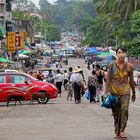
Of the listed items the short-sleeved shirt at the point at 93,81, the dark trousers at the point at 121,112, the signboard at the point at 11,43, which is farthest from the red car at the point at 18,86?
the signboard at the point at 11,43

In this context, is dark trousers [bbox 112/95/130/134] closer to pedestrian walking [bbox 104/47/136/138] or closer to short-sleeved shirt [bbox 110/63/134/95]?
pedestrian walking [bbox 104/47/136/138]

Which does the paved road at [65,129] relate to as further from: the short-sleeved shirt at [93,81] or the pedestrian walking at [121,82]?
the short-sleeved shirt at [93,81]

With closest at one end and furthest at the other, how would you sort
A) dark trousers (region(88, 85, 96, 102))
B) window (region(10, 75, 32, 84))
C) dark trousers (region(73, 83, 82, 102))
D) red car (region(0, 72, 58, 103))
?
dark trousers (region(88, 85, 96, 102)) < dark trousers (region(73, 83, 82, 102)) < red car (region(0, 72, 58, 103)) < window (region(10, 75, 32, 84))

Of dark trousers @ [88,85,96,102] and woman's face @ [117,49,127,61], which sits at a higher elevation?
woman's face @ [117,49,127,61]

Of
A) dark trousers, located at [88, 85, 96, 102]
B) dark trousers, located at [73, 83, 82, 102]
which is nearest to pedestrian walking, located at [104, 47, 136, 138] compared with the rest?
dark trousers, located at [88, 85, 96, 102]

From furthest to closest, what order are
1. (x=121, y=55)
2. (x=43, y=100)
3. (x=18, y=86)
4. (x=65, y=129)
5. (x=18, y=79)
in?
(x=43, y=100), (x=18, y=79), (x=18, y=86), (x=65, y=129), (x=121, y=55)

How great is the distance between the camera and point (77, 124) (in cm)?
1400

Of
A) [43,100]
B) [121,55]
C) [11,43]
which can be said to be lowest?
[43,100]

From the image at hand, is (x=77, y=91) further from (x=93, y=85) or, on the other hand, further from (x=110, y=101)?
(x=110, y=101)

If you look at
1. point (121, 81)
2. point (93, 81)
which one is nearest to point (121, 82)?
point (121, 81)

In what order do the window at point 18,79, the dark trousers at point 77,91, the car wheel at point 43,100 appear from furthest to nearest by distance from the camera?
the car wheel at point 43,100, the window at point 18,79, the dark trousers at point 77,91

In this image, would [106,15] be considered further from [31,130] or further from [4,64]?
[31,130]

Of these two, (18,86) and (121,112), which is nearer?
(121,112)

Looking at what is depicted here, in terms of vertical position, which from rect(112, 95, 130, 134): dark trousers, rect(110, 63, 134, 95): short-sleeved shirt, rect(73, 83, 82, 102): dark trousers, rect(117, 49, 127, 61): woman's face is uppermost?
rect(117, 49, 127, 61): woman's face
